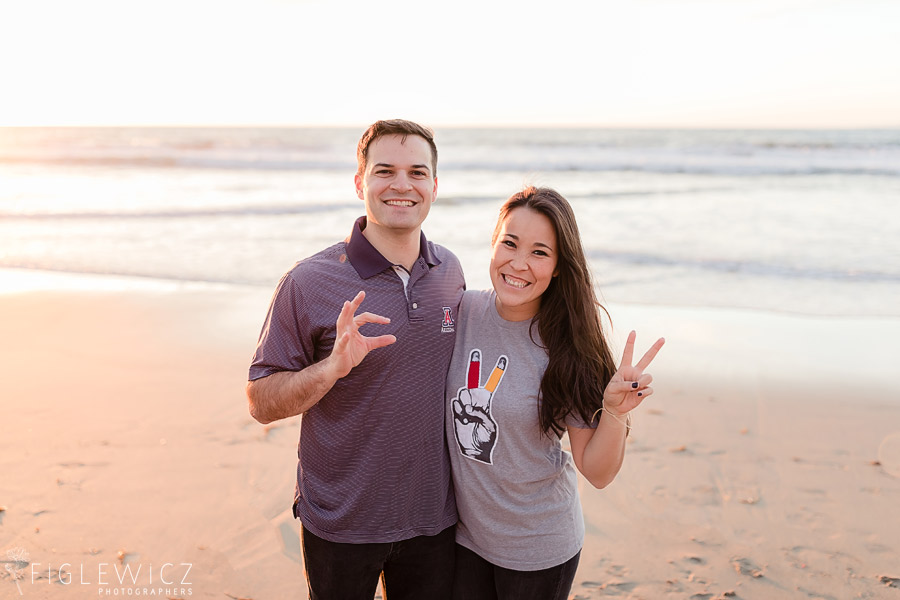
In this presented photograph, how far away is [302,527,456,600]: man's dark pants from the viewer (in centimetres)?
294

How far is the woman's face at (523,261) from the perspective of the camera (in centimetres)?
292

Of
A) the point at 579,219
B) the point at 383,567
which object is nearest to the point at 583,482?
the point at 383,567

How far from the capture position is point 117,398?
630 centimetres

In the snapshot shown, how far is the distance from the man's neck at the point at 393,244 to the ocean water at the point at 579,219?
666mm

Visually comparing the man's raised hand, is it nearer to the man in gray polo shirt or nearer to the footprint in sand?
the man in gray polo shirt

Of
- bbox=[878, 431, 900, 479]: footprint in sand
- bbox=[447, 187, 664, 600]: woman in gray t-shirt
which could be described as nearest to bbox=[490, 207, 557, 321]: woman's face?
bbox=[447, 187, 664, 600]: woman in gray t-shirt

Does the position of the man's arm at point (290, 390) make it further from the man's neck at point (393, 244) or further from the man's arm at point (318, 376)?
the man's neck at point (393, 244)

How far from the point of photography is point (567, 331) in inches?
116

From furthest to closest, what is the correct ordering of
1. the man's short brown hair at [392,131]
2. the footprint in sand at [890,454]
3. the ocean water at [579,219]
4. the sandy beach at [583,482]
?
the ocean water at [579,219] < the footprint in sand at [890,454] < the sandy beach at [583,482] < the man's short brown hair at [392,131]

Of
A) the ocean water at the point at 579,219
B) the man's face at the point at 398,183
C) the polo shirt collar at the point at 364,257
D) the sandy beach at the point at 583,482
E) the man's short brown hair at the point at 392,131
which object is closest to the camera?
the polo shirt collar at the point at 364,257

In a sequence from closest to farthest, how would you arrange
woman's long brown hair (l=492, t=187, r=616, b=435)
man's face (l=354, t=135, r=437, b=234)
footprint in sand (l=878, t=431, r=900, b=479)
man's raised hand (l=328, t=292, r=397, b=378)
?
1. man's raised hand (l=328, t=292, r=397, b=378)
2. woman's long brown hair (l=492, t=187, r=616, b=435)
3. man's face (l=354, t=135, r=437, b=234)
4. footprint in sand (l=878, t=431, r=900, b=479)

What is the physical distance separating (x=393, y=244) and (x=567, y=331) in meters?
0.86

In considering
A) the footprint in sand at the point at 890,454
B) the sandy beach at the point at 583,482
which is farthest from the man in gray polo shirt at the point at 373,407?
the footprint in sand at the point at 890,454

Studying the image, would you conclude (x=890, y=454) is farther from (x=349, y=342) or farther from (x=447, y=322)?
(x=349, y=342)
